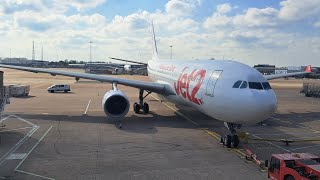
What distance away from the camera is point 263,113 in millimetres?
16656

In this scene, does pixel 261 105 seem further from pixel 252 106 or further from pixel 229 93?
pixel 229 93

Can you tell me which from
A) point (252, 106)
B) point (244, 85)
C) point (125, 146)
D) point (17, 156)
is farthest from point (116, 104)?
point (252, 106)

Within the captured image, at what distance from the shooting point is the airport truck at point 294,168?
450 inches

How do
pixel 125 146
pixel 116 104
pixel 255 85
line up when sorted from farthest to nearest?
1. pixel 116 104
2. pixel 125 146
3. pixel 255 85

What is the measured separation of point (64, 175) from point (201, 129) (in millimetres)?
11708

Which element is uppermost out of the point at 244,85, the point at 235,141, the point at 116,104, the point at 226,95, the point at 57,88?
the point at 244,85

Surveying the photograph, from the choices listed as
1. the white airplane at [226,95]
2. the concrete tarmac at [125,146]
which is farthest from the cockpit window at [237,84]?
the concrete tarmac at [125,146]

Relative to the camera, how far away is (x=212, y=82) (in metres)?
19.3

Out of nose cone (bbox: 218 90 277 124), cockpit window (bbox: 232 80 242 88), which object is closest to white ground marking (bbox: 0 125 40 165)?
nose cone (bbox: 218 90 277 124)

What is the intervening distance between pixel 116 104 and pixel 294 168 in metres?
15.3

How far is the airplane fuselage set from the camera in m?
16.8

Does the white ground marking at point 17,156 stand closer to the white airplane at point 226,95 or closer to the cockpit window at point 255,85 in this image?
the white airplane at point 226,95

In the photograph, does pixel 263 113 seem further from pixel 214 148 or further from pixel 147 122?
pixel 147 122

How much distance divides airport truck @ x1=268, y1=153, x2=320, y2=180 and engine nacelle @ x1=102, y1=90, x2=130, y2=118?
13.3 meters
